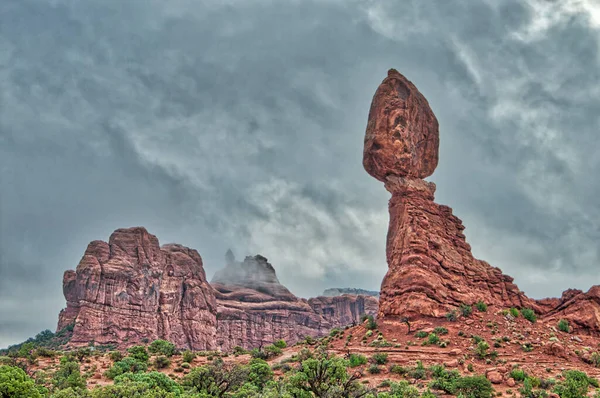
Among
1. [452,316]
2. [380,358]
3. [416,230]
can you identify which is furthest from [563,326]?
[380,358]

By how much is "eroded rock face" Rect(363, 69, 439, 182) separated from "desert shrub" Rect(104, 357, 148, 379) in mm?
37184

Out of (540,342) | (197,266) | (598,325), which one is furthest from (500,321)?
(197,266)

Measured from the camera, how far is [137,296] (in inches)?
3937

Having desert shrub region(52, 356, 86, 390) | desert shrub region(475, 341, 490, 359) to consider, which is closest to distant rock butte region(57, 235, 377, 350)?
desert shrub region(475, 341, 490, 359)

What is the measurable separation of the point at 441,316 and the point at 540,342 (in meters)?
9.63

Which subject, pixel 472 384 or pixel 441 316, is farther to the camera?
pixel 441 316

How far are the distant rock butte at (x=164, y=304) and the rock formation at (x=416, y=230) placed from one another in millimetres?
28677

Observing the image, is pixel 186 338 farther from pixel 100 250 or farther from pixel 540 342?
pixel 540 342

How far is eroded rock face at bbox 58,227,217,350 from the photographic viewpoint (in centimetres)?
9219

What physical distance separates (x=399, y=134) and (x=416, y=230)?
43.8ft

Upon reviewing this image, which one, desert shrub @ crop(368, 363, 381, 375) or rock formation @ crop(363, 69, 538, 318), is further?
rock formation @ crop(363, 69, 538, 318)

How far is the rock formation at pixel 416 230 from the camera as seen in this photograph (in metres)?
52.2

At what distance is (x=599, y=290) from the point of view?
52.4 metres

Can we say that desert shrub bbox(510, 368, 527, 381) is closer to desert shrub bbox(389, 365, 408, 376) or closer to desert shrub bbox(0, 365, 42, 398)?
desert shrub bbox(389, 365, 408, 376)
